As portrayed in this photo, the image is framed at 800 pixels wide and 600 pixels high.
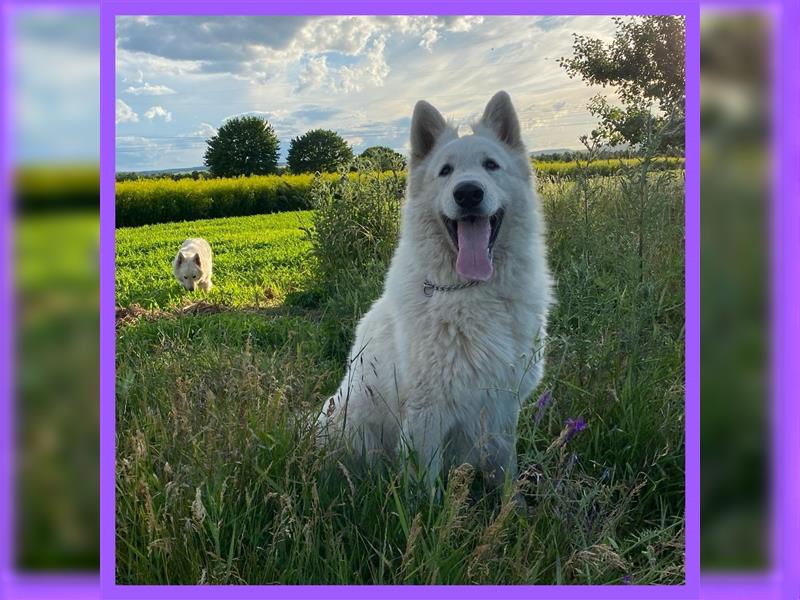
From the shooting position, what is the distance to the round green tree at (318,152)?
8.38 ft

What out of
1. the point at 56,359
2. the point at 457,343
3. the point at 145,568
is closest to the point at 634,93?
the point at 457,343

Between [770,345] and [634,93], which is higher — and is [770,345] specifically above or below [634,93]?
below

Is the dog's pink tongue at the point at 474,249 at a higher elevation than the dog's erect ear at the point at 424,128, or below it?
below

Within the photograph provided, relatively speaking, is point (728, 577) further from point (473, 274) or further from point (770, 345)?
point (473, 274)

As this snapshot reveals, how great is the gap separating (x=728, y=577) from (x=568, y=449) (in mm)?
887

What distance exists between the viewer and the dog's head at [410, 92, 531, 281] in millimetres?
2477

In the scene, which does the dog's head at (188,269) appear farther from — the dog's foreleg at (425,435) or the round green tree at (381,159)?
the dog's foreleg at (425,435)

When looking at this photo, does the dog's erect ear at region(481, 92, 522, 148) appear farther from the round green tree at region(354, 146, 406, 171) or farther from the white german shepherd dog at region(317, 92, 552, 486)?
the round green tree at region(354, 146, 406, 171)

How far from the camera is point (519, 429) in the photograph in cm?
278

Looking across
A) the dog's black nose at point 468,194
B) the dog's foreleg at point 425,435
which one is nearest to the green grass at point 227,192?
the dog's black nose at point 468,194

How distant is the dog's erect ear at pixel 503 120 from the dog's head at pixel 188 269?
1.45 meters

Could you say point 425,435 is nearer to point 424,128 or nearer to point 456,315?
point 456,315

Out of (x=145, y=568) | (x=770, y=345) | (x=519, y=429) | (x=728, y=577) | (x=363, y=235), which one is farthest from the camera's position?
(x=363, y=235)

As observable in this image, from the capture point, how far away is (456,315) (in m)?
2.50
